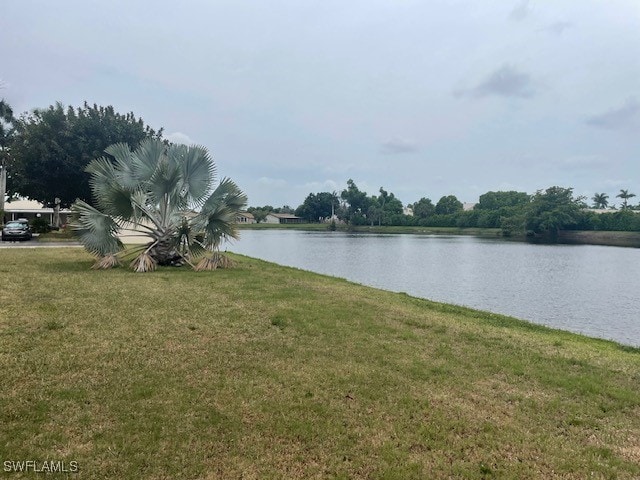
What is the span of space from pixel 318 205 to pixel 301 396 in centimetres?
13030

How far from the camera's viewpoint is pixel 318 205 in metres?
134

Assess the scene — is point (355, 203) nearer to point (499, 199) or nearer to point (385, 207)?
point (385, 207)

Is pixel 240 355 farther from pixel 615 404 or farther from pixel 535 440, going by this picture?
pixel 615 404

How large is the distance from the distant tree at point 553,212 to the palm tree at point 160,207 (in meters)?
65.9

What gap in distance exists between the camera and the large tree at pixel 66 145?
28.4 meters

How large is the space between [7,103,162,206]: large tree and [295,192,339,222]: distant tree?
102 m

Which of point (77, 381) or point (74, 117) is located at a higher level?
point (74, 117)

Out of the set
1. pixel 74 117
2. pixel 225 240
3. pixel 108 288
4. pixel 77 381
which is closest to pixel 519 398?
pixel 77 381

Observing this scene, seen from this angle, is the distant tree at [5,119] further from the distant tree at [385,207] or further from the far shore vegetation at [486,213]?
the distant tree at [385,207]

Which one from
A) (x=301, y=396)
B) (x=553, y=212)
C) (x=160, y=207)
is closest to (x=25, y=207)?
(x=160, y=207)

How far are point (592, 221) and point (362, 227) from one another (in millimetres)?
51468

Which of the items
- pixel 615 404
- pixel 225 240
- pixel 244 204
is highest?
pixel 244 204

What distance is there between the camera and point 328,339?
21.5ft

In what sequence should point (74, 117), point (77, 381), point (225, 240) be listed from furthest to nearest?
point (74, 117)
point (225, 240)
point (77, 381)
